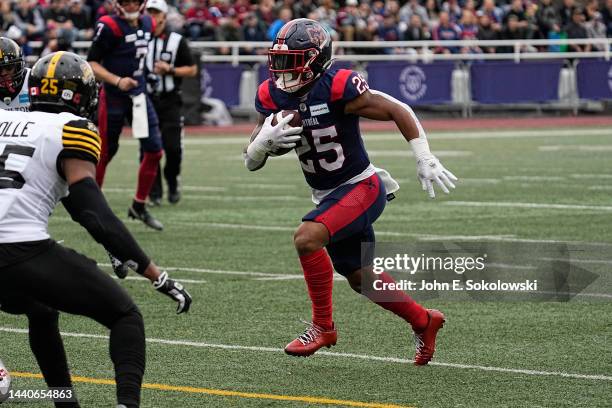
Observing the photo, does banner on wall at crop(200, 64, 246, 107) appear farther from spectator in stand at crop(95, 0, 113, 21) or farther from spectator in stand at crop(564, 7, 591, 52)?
spectator in stand at crop(564, 7, 591, 52)

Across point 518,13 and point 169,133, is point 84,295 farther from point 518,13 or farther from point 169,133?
point 518,13

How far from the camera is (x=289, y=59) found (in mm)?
6738

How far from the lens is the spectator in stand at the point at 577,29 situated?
26.9 metres

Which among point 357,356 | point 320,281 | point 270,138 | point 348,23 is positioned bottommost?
point 348,23

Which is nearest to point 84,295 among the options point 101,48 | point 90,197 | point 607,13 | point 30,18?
point 90,197

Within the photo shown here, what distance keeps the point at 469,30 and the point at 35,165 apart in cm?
2261

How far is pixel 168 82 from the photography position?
14094 mm

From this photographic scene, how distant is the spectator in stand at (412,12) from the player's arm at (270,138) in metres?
20.8

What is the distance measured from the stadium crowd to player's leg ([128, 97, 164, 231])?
456 inches

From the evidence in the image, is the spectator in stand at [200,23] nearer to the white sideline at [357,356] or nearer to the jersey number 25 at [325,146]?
the white sideline at [357,356]

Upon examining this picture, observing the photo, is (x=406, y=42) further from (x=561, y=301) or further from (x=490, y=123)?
(x=561, y=301)

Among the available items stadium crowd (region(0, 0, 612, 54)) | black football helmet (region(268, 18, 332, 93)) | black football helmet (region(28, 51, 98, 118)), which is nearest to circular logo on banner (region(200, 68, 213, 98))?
stadium crowd (region(0, 0, 612, 54))

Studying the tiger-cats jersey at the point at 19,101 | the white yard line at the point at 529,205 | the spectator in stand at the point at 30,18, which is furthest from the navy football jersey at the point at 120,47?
the spectator in stand at the point at 30,18

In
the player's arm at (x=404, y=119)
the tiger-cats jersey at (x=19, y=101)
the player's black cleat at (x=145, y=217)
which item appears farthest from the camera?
the player's black cleat at (x=145, y=217)
